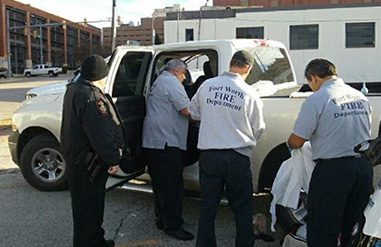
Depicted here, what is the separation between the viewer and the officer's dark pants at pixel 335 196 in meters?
2.93

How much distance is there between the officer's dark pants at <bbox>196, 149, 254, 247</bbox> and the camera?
3.41m

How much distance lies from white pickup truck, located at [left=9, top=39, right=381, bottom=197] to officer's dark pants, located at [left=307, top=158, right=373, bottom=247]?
934 mm

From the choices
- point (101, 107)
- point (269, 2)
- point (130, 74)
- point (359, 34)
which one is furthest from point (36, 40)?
point (101, 107)

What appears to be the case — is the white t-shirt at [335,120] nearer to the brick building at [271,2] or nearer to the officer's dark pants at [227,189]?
the officer's dark pants at [227,189]

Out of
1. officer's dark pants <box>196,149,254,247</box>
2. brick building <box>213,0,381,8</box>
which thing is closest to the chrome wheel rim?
officer's dark pants <box>196,149,254,247</box>

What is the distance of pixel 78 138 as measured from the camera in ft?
11.2

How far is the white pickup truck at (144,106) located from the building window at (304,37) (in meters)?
30.4

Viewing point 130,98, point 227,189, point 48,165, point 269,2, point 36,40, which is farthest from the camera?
point 36,40

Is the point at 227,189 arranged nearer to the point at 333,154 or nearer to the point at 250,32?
the point at 333,154

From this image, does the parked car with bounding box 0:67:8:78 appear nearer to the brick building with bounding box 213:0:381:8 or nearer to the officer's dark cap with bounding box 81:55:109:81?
the brick building with bounding box 213:0:381:8

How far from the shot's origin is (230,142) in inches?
133

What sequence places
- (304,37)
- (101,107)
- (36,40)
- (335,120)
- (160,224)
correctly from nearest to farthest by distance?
(335,120) → (101,107) → (160,224) → (304,37) → (36,40)

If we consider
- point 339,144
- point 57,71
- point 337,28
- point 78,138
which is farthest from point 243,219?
point 57,71

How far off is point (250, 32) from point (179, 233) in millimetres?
33005
